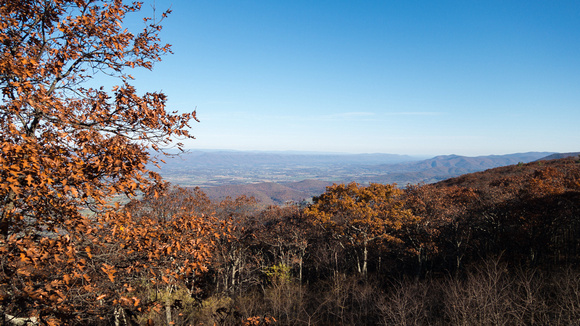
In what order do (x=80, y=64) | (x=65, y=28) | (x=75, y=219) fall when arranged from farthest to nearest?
(x=80, y=64)
(x=65, y=28)
(x=75, y=219)

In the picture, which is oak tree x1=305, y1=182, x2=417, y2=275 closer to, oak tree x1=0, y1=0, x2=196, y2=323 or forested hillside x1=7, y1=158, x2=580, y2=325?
forested hillside x1=7, y1=158, x2=580, y2=325

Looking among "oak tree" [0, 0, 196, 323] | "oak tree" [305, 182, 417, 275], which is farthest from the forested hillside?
"oak tree" [0, 0, 196, 323]

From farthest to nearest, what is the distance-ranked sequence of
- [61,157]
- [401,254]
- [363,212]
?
[401,254] < [363,212] < [61,157]

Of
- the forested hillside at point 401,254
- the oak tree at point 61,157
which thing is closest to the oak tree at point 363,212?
the forested hillside at point 401,254

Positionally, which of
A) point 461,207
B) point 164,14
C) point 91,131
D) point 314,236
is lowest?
point 314,236

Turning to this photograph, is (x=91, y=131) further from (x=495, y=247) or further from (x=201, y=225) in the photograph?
(x=495, y=247)

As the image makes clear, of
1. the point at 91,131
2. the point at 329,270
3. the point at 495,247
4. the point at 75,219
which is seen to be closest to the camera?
the point at 75,219

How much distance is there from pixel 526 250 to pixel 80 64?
1226 inches

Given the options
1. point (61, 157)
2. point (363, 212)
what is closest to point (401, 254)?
point (363, 212)

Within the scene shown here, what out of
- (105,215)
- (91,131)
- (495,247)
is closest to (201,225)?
(105,215)

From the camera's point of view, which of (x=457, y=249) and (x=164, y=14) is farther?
(x=457, y=249)

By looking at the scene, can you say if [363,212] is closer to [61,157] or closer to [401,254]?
[401,254]

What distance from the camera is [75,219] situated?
4.45 metres

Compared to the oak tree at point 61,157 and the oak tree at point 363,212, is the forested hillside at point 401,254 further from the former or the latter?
the oak tree at point 61,157
